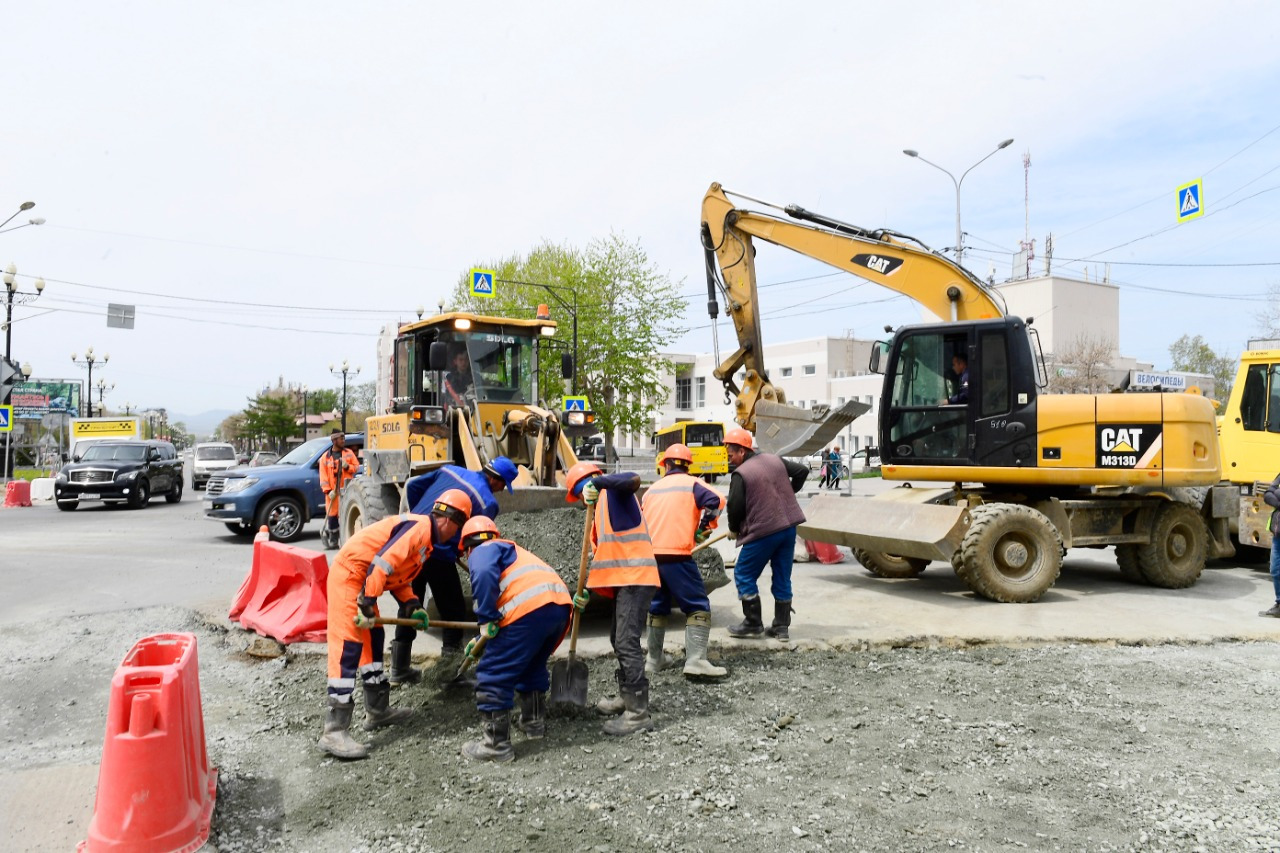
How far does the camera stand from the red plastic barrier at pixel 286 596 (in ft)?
23.2

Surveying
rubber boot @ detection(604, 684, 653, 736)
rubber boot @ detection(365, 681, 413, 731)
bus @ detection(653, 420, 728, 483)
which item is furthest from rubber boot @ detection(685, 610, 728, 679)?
bus @ detection(653, 420, 728, 483)

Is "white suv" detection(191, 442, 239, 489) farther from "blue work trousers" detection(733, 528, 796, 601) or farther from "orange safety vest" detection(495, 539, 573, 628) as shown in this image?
"orange safety vest" detection(495, 539, 573, 628)

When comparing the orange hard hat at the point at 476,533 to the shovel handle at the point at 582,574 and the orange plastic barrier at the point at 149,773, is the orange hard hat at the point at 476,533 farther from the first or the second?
the orange plastic barrier at the point at 149,773

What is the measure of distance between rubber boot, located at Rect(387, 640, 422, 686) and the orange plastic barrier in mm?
2078

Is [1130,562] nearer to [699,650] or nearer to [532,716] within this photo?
[699,650]

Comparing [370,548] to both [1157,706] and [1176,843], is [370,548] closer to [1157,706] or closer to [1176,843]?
[1176,843]

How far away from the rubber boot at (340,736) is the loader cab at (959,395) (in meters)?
6.71

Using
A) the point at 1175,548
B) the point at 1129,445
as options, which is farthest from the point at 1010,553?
the point at 1175,548

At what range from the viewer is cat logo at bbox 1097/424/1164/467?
9016 mm

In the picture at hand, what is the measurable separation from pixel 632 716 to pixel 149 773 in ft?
8.08

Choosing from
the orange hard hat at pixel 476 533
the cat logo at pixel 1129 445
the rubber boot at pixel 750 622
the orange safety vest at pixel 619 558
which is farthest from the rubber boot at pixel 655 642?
the cat logo at pixel 1129 445

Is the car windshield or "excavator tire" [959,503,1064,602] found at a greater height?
the car windshield

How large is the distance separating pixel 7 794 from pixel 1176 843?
5284mm

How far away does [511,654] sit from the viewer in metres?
4.66
